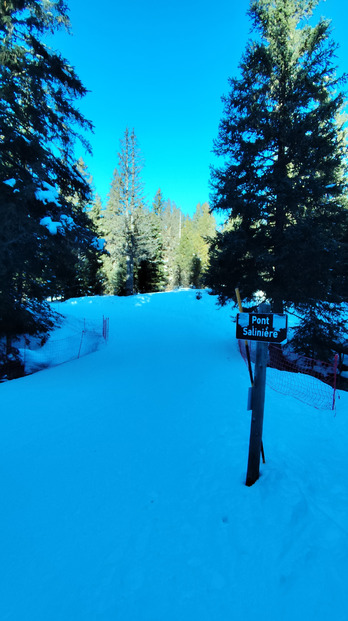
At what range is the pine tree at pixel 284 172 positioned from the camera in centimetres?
840

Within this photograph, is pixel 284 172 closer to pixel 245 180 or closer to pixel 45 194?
pixel 245 180

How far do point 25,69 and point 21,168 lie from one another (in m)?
2.61

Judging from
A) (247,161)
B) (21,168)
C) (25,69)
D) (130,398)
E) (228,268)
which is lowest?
(130,398)

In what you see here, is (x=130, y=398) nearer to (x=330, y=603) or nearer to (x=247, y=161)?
(x=330, y=603)

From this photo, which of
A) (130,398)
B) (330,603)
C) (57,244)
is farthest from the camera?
(57,244)

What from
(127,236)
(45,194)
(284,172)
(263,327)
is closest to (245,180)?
(284,172)

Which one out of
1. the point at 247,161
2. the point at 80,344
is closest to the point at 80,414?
the point at 80,344

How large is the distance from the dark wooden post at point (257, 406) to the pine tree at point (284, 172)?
6035 millimetres

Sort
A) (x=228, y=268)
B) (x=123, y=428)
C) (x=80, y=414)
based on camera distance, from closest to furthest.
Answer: (x=123, y=428), (x=80, y=414), (x=228, y=268)

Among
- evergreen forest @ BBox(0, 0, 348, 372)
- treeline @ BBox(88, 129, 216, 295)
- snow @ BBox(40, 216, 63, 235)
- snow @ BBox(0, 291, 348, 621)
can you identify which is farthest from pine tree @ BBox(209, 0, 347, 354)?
treeline @ BBox(88, 129, 216, 295)

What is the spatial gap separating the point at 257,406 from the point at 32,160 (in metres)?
7.89

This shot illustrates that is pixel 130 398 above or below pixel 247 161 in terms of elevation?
below

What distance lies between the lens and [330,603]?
1980 mm

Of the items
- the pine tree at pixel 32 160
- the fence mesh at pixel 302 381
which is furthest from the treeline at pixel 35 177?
the fence mesh at pixel 302 381
